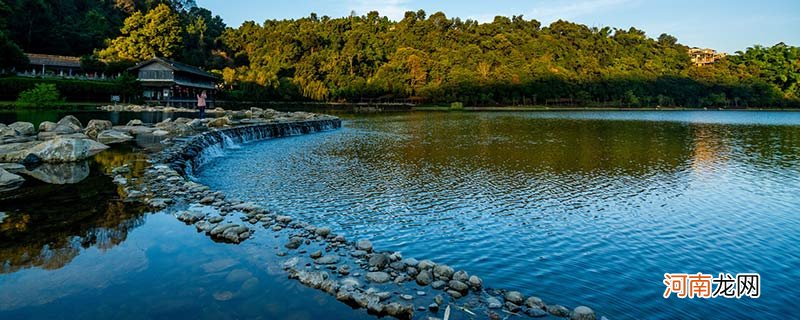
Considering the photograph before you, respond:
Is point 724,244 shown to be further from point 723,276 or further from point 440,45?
point 440,45

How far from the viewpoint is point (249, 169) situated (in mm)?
18438

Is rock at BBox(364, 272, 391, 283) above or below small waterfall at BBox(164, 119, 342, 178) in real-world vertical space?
below

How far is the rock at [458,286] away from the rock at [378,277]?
36.7 inches

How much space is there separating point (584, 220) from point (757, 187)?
884cm

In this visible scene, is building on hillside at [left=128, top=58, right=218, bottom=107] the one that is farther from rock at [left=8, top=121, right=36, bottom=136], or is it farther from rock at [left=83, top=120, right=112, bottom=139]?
rock at [left=8, top=121, right=36, bottom=136]

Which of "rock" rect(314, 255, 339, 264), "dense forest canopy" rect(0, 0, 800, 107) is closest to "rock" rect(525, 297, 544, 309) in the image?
"rock" rect(314, 255, 339, 264)

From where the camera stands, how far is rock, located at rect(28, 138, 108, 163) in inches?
642

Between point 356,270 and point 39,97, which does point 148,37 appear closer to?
point 39,97

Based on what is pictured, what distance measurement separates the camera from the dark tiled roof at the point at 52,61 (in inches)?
2211

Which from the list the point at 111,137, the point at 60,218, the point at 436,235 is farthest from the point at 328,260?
the point at 111,137

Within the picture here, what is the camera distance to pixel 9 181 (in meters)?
12.7

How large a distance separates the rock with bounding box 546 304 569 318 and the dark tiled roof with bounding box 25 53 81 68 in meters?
67.1

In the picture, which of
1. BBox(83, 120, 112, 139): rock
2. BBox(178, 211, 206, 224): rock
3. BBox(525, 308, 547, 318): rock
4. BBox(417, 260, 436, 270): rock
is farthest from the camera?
BBox(83, 120, 112, 139): rock

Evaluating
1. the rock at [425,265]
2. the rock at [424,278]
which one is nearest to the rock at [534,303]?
the rock at [424,278]
